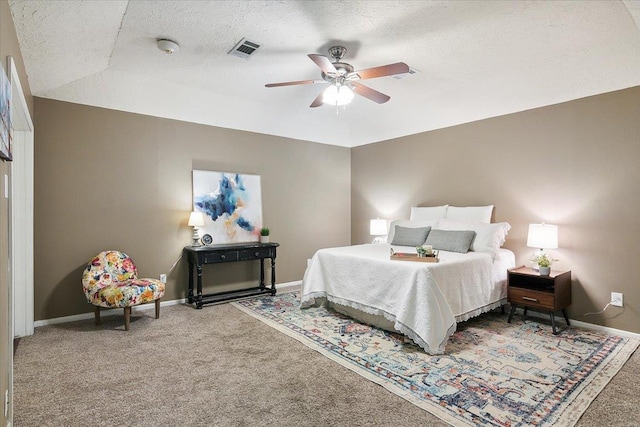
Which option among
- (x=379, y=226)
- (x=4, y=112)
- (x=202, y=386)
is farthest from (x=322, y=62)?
(x=379, y=226)

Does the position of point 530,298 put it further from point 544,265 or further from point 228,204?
point 228,204

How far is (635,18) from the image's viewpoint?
2.24 m

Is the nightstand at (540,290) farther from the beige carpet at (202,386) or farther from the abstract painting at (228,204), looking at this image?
the abstract painting at (228,204)

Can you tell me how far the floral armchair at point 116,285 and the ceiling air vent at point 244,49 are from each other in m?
2.50

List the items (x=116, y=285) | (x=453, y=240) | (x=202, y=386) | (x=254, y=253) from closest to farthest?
1. (x=202, y=386)
2. (x=116, y=285)
3. (x=453, y=240)
4. (x=254, y=253)

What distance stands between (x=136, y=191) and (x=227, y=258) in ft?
4.54

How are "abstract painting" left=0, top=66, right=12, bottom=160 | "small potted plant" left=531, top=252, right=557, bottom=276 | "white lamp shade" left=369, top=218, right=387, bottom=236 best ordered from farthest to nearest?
"white lamp shade" left=369, top=218, right=387, bottom=236
"small potted plant" left=531, top=252, right=557, bottom=276
"abstract painting" left=0, top=66, right=12, bottom=160

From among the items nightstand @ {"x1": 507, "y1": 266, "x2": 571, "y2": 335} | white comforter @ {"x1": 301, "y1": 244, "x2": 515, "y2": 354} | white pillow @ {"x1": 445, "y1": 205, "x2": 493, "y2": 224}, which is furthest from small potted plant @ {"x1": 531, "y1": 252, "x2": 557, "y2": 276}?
white pillow @ {"x1": 445, "y1": 205, "x2": 493, "y2": 224}

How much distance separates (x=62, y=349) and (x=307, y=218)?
12.1 feet

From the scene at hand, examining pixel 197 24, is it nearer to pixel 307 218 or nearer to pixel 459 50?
pixel 459 50

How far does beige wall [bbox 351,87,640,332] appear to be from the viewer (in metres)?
3.40

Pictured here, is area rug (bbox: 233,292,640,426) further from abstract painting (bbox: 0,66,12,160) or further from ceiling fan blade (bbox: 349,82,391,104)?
abstract painting (bbox: 0,66,12,160)

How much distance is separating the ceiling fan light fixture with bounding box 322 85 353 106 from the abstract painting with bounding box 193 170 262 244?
2255 millimetres

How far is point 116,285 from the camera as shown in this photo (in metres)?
3.62
